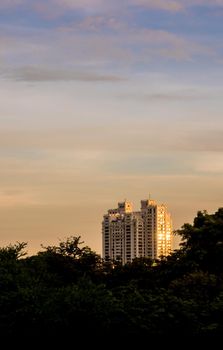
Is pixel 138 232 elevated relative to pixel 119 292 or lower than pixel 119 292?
elevated

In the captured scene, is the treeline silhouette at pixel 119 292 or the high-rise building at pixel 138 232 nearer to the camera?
the treeline silhouette at pixel 119 292

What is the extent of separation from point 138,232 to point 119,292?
42.3m

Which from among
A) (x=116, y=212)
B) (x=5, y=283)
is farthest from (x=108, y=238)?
(x=5, y=283)

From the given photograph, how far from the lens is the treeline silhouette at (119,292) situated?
1487 inches

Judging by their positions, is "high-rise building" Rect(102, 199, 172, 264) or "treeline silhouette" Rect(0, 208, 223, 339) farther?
"high-rise building" Rect(102, 199, 172, 264)

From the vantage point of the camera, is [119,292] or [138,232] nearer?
[119,292]

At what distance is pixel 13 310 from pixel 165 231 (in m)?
47.0

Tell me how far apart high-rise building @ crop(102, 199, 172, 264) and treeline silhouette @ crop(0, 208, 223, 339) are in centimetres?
3399

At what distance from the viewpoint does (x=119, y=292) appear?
42.2m

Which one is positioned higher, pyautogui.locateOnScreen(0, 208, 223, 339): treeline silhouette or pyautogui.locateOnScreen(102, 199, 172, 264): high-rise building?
pyautogui.locateOnScreen(102, 199, 172, 264): high-rise building

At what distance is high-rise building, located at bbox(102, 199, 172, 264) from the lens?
83.8 metres

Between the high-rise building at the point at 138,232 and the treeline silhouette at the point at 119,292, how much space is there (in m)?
34.0

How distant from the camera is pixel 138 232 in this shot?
84500mm

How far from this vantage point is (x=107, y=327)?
124 ft
